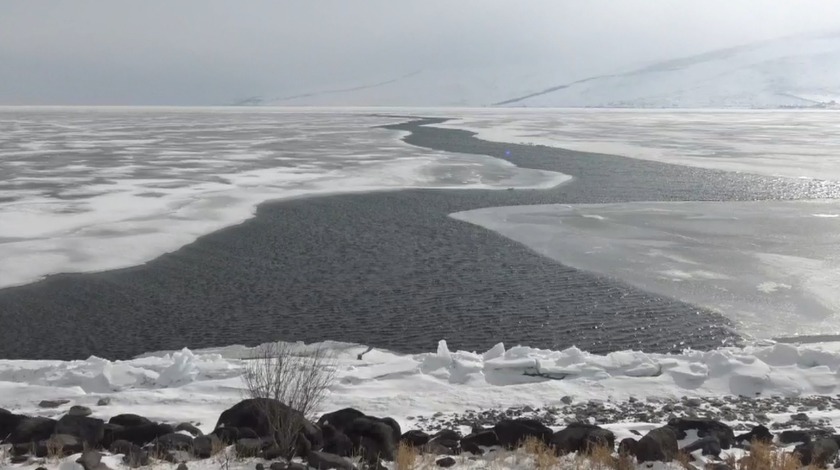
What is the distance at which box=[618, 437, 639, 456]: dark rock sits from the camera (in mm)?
5532

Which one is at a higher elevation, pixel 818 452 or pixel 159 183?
pixel 159 183

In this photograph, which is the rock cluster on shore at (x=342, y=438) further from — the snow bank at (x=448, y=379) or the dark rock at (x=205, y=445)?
the snow bank at (x=448, y=379)

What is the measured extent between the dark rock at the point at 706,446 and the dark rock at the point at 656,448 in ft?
0.33

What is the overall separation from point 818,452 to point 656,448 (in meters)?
1.05

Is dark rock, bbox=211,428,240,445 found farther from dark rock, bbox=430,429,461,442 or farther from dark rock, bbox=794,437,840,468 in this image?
dark rock, bbox=794,437,840,468

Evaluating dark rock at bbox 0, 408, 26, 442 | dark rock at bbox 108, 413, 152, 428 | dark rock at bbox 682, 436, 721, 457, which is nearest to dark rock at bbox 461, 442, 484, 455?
dark rock at bbox 682, 436, 721, 457

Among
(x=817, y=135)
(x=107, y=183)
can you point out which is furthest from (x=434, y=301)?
(x=817, y=135)

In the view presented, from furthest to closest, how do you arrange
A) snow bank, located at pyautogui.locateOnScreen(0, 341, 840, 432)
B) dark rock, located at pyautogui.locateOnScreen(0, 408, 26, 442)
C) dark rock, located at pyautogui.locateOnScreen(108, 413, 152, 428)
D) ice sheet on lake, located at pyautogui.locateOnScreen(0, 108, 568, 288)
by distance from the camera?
ice sheet on lake, located at pyautogui.locateOnScreen(0, 108, 568, 288) → snow bank, located at pyautogui.locateOnScreen(0, 341, 840, 432) → dark rock, located at pyautogui.locateOnScreen(108, 413, 152, 428) → dark rock, located at pyautogui.locateOnScreen(0, 408, 26, 442)

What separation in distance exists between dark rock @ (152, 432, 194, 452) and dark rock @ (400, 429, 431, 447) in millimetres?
1471

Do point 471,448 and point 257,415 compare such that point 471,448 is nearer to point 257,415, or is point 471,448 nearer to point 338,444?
point 338,444

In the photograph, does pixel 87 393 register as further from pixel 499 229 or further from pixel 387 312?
pixel 499 229

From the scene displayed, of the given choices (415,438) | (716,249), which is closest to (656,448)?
(415,438)

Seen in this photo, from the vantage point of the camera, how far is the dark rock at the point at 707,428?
5824mm

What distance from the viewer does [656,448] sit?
5.50 meters
